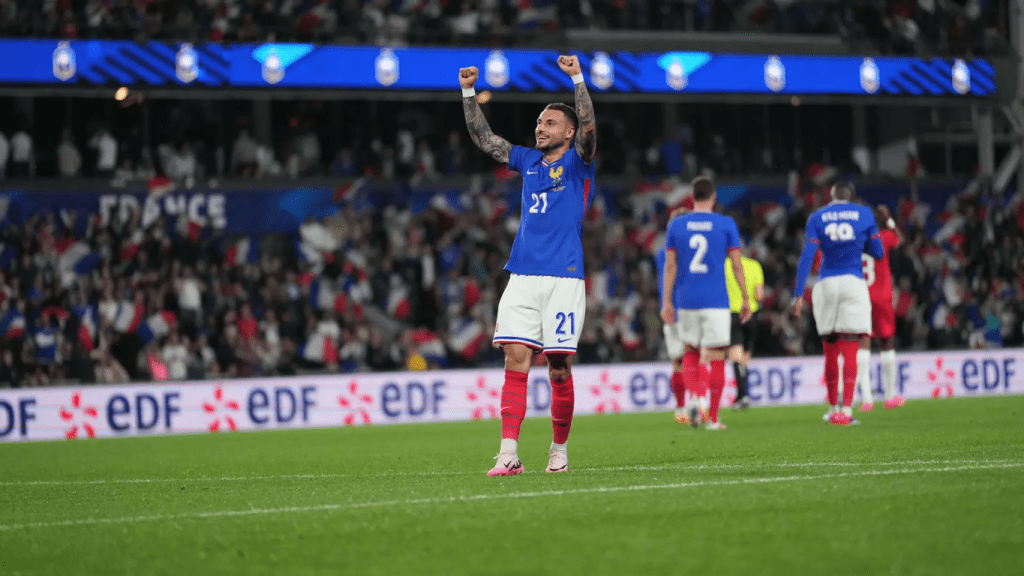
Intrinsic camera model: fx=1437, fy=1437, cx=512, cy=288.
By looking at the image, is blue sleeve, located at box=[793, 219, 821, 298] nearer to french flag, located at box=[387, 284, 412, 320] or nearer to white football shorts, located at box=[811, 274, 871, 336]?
white football shorts, located at box=[811, 274, 871, 336]

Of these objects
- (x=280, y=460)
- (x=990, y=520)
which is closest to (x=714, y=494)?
(x=990, y=520)

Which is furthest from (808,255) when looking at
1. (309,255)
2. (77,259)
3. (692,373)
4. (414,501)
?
(77,259)

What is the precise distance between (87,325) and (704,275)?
1055 centimetres

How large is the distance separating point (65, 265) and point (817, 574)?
1900 cm

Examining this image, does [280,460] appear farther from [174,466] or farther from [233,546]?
[233,546]

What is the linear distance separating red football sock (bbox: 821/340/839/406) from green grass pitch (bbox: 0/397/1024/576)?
5.25ft

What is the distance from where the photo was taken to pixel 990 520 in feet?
17.7

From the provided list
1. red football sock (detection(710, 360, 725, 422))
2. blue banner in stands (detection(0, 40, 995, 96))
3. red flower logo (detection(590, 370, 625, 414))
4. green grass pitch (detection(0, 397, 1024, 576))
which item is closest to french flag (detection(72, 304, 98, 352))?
blue banner in stands (detection(0, 40, 995, 96))

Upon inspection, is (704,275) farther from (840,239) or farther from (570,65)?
(570,65)

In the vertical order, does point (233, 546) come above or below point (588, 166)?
below

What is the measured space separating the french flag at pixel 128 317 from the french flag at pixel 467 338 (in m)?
4.79

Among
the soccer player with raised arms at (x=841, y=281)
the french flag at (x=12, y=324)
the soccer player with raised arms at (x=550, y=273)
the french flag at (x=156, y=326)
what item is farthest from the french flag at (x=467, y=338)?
the soccer player with raised arms at (x=550, y=273)

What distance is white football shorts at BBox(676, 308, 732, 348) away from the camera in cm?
1295

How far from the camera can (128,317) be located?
2053 centimetres
